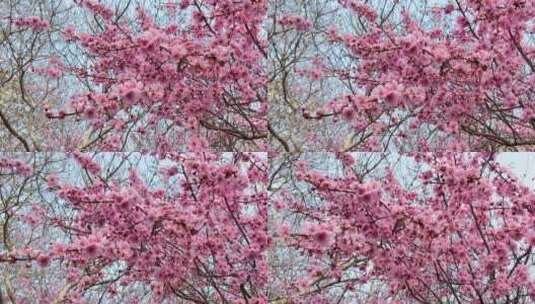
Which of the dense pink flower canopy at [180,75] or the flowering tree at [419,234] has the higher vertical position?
the dense pink flower canopy at [180,75]

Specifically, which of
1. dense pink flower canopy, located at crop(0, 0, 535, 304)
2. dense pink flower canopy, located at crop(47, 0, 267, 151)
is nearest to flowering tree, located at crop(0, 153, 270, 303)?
dense pink flower canopy, located at crop(0, 0, 535, 304)

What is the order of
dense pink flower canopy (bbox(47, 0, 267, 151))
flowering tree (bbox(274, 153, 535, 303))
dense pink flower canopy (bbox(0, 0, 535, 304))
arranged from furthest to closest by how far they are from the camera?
1. dense pink flower canopy (bbox(47, 0, 267, 151))
2. dense pink flower canopy (bbox(0, 0, 535, 304))
3. flowering tree (bbox(274, 153, 535, 303))

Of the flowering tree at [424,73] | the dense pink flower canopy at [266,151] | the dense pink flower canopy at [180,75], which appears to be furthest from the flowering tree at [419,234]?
the dense pink flower canopy at [180,75]

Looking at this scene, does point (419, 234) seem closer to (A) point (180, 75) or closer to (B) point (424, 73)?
(B) point (424, 73)

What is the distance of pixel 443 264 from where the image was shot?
2582mm

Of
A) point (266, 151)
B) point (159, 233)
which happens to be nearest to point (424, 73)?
point (266, 151)

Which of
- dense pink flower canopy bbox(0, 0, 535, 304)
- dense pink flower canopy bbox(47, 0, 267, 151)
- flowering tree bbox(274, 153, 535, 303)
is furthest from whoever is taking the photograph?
dense pink flower canopy bbox(47, 0, 267, 151)

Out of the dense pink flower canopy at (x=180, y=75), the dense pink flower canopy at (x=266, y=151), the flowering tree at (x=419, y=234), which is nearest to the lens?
the flowering tree at (x=419, y=234)

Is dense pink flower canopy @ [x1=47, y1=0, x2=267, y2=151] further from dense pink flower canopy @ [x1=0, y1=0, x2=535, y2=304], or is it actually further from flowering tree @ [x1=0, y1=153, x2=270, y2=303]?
flowering tree @ [x1=0, y1=153, x2=270, y2=303]

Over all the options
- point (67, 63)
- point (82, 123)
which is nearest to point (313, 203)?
point (82, 123)

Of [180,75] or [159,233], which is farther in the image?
[180,75]

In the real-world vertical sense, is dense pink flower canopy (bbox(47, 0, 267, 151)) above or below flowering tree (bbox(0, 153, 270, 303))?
above

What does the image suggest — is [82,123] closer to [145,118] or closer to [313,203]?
[145,118]

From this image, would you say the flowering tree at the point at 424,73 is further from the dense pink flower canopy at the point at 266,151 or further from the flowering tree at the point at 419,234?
the flowering tree at the point at 419,234
